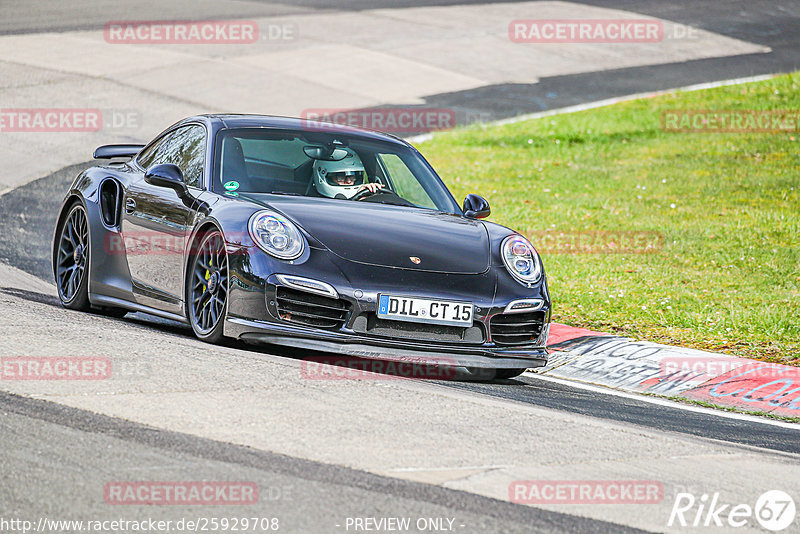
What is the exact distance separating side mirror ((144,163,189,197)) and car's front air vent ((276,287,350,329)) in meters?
1.32

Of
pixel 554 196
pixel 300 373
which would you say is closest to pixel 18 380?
pixel 300 373

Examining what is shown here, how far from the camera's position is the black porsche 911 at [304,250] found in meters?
6.43

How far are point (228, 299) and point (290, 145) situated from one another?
1.52m

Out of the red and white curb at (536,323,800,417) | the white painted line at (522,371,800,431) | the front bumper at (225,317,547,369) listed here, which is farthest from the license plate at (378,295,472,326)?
the red and white curb at (536,323,800,417)

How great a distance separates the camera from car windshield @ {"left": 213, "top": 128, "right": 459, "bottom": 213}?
24.4 feet

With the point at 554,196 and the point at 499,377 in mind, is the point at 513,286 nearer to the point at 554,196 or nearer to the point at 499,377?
the point at 499,377

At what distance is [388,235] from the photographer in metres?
6.86

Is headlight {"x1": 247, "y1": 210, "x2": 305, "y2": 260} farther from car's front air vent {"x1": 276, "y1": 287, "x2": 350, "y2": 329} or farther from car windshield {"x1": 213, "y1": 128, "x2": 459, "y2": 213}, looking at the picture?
car windshield {"x1": 213, "y1": 128, "x2": 459, "y2": 213}

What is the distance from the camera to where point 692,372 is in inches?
313

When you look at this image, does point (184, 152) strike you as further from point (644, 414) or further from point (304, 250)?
point (644, 414)

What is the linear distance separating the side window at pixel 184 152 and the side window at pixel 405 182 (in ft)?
4.02

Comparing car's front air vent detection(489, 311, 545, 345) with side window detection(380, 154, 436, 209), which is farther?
side window detection(380, 154, 436, 209)

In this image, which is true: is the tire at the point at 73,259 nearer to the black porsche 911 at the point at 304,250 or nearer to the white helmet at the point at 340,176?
the black porsche 911 at the point at 304,250

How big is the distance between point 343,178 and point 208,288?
137 cm
